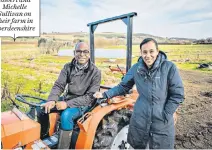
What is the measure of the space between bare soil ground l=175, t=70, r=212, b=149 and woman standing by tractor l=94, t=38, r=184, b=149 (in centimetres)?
189

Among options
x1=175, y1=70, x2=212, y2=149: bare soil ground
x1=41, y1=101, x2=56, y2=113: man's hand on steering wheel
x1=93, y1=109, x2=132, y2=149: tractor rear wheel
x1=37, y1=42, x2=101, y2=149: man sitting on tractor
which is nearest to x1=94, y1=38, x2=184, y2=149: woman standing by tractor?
x1=93, y1=109, x2=132, y2=149: tractor rear wheel

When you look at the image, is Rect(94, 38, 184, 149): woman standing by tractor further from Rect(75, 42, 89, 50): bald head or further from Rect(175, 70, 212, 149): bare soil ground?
Rect(175, 70, 212, 149): bare soil ground

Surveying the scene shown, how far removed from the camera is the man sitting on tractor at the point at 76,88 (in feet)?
7.90

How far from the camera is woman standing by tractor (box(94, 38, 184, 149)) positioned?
1903 mm

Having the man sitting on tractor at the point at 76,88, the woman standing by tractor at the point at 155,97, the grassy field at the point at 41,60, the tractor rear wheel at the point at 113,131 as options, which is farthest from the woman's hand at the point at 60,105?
the grassy field at the point at 41,60

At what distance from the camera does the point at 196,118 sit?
5.14 meters

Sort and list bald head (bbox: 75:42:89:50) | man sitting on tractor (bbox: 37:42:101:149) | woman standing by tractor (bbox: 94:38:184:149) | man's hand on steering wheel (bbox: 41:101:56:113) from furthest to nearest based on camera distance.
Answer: bald head (bbox: 75:42:89:50) → man sitting on tractor (bbox: 37:42:101:149) → man's hand on steering wheel (bbox: 41:101:56:113) → woman standing by tractor (bbox: 94:38:184:149)

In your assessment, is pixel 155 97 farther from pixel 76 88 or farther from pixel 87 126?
pixel 76 88

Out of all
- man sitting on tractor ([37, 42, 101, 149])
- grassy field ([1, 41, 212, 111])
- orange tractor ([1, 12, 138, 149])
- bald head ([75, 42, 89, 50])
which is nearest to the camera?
orange tractor ([1, 12, 138, 149])

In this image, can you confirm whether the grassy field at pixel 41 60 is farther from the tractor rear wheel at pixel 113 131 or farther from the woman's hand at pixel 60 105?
the woman's hand at pixel 60 105

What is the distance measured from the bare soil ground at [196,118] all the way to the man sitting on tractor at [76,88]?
207 centimetres

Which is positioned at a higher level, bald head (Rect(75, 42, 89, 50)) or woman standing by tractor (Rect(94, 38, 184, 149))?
bald head (Rect(75, 42, 89, 50))

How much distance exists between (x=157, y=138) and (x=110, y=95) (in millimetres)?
681

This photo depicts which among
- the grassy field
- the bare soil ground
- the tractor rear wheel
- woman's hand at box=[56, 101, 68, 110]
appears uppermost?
the grassy field
